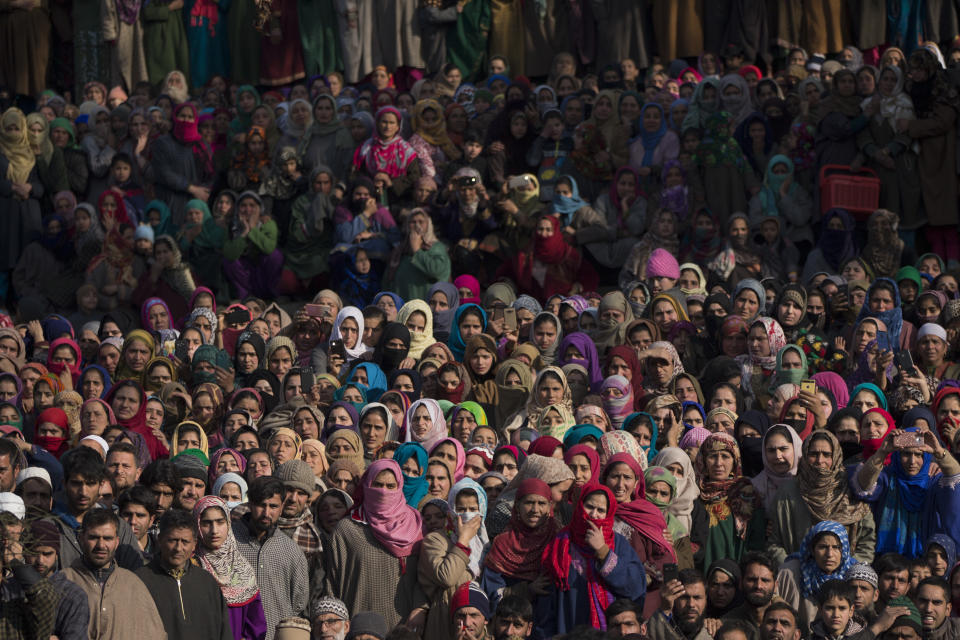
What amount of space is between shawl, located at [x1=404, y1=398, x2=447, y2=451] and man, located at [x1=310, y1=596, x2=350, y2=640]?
6.81 feet

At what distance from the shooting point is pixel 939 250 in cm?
1378

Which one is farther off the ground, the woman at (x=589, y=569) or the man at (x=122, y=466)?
the man at (x=122, y=466)

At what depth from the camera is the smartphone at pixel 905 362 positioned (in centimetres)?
1036

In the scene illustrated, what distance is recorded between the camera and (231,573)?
25.5ft

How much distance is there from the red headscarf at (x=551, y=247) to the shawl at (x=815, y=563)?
526 cm

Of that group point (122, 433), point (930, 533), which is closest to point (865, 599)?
point (930, 533)

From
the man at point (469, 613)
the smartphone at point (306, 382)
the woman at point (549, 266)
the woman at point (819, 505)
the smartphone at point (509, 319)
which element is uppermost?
the woman at point (549, 266)

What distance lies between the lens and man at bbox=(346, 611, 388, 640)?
23.9ft

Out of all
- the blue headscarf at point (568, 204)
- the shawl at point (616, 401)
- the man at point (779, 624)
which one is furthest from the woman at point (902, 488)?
the blue headscarf at point (568, 204)

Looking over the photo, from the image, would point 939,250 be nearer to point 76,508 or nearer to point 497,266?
point 497,266

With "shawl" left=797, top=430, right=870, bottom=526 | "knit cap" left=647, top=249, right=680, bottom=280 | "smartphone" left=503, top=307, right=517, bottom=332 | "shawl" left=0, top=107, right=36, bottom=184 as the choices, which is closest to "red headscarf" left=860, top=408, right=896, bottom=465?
"shawl" left=797, top=430, right=870, bottom=526

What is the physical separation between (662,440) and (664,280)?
3049 millimetres

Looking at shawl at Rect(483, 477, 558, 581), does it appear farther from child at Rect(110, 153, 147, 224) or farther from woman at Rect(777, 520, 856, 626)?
child at Rect(110, 153, 147, 224)

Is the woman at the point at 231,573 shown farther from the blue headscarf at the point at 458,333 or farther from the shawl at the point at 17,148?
the shawl at the point at 17,148
